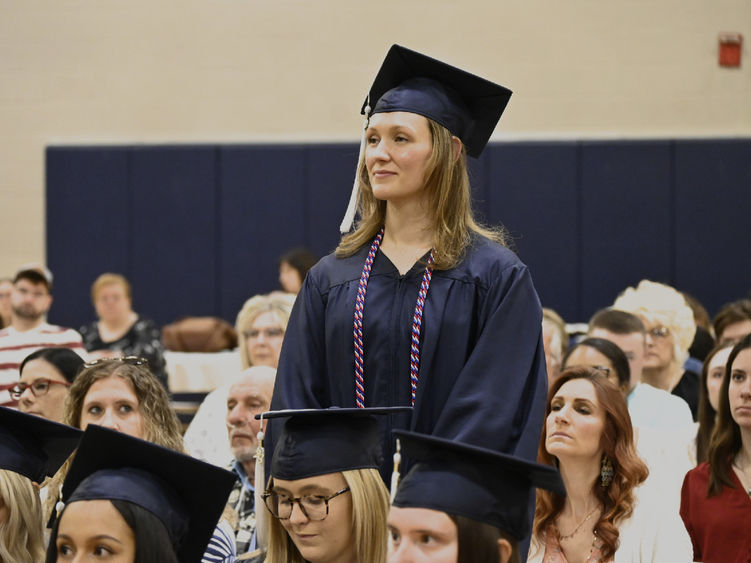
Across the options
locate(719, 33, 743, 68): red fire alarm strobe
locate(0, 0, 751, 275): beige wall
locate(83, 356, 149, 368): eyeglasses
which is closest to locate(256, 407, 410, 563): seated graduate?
locate(83, 356, 149, 368): eyeglasses

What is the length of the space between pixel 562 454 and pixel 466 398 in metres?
1.20

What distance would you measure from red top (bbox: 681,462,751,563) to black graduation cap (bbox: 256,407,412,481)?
1.78m

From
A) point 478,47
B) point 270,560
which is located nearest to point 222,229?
point 478,47

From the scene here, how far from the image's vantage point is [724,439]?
14.8ft

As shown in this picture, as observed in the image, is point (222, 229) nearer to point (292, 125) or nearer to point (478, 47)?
point (292, 125)

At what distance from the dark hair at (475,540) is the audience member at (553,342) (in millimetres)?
3460

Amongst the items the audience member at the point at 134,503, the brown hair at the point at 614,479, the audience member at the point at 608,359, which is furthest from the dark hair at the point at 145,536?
the audience member at the point at 608,359

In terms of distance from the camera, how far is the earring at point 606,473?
13.4ft

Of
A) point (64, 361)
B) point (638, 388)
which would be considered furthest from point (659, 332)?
point (64, 361)

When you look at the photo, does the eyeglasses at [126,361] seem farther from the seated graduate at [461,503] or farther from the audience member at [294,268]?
the audience member at [294,268]

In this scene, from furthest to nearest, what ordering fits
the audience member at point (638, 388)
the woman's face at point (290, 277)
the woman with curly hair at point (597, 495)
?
the woman's face at point (290, 277) → the audience member at point (638, 388) → the woman with curly hair at point (597, 495)

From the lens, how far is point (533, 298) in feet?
10.3

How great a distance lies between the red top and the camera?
4.29 meters

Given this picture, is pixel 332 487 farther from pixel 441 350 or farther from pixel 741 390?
pixel 741 390
